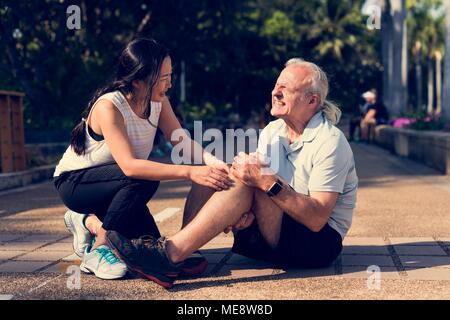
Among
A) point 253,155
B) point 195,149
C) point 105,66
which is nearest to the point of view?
point 253,155

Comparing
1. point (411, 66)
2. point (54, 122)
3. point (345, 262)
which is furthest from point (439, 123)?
point (411, 66)

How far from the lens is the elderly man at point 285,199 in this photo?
157 inches

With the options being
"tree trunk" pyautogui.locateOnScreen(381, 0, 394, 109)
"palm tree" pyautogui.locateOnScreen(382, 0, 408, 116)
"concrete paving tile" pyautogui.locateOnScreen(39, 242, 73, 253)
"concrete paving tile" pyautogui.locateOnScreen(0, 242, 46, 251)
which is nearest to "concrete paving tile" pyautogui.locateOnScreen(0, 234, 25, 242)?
"concrete paving tile" pyautogui.locateOnScreen(0, 242, 46, 251)

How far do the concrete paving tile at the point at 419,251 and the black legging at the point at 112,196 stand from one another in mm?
1721

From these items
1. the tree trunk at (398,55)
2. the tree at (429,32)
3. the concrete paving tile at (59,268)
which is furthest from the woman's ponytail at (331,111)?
the tree at (429,32)

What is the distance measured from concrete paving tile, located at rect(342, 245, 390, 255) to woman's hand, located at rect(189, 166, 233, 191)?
4.82 feet

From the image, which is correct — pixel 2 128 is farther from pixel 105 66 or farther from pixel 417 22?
pixel 417 22

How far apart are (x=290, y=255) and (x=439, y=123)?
36.1 ft

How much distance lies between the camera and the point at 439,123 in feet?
47.6

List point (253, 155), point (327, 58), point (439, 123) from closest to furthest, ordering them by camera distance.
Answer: point (253, 155) → point (439, 123) → point (327, 58)

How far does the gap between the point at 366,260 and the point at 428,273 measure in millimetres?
533

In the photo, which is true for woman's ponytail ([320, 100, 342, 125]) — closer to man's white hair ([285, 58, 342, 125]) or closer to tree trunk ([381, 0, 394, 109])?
man's white hair ([285, 58, 342, 125])

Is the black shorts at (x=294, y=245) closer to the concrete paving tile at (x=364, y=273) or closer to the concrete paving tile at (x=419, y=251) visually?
the concrete paving tile at (x=364, y=273)

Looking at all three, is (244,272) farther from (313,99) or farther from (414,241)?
(414,241)
